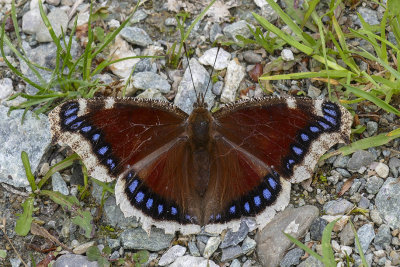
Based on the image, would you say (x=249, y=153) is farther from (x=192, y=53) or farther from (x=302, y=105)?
(x=192, y=53)

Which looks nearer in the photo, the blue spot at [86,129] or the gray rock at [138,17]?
the blue spot at [86,129]

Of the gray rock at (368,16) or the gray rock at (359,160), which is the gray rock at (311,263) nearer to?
the gray rock at (359,160)

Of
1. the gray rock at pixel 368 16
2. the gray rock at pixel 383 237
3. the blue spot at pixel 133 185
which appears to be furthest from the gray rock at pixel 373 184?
the blue spot at pixel 133 185

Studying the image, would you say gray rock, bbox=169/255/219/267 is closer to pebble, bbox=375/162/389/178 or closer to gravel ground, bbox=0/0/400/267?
gravel ground, bbox=0/0/400/267

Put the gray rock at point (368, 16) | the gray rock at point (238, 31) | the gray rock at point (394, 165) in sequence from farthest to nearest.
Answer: the gray rock at point (238, 31) < the gray rock at point (368, 16) < the gray rock at point (394, 165)

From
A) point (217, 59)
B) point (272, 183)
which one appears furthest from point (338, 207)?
point (217, 59)

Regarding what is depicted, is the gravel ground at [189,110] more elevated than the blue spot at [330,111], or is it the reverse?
the blue spot at [330,111]

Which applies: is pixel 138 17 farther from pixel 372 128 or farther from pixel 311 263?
pixel 311 263

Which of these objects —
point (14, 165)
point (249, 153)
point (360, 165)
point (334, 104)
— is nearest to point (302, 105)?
point (334, 104)
